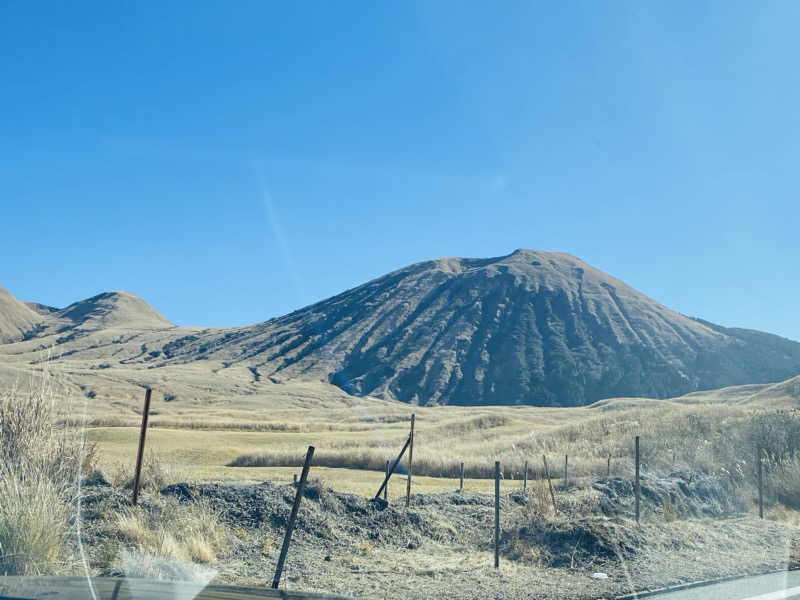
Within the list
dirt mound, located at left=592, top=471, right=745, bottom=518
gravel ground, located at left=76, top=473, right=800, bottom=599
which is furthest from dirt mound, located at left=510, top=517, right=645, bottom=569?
dirt mound, located at left=592, top=471, right=745, bottom=518

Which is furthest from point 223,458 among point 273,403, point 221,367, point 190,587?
point 221,367

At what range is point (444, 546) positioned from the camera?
14.1 meters

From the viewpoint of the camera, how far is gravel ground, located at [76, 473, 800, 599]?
10.3 metres

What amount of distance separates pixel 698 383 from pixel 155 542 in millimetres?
171447

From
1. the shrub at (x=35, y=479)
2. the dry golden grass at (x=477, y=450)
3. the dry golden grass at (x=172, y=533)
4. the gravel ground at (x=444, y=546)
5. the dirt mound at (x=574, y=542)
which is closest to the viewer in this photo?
the shrub at (x=35, y=479)

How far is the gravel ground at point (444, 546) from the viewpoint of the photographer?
1028 centimetres

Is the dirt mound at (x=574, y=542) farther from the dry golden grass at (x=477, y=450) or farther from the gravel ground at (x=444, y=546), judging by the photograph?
the dry golden grass at (x=477, y=450)

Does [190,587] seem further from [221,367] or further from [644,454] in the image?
[221,367]

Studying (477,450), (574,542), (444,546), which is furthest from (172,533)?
(477,450)

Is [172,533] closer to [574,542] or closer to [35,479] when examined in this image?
[35,479]

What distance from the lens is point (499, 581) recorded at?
421 inches

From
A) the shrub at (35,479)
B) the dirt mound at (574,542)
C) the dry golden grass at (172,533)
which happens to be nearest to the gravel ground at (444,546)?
the dirt mound at (574,542)

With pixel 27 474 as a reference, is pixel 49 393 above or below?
above

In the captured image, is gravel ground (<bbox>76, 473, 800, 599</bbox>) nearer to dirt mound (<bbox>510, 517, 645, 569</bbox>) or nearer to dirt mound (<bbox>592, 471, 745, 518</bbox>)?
dirt mound (<bbox>510, 517, 645, 569</bbox>)
